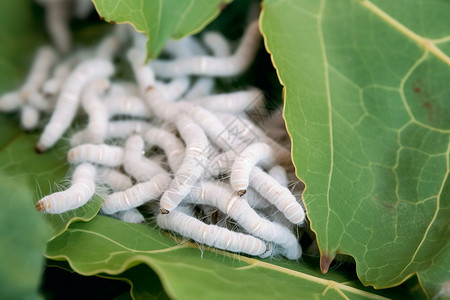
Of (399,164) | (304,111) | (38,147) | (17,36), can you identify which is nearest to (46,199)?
(38,147)

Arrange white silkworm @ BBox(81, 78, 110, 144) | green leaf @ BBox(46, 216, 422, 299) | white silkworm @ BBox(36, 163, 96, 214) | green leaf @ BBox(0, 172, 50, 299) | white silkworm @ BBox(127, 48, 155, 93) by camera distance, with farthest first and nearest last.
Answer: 1. white silkworm @ BBox(127, 48, 155, 93)
2. white silkworm @ BBox(81, 78, 110, 144)
3. white silkworm @ BBox(36, 163, 96, 214)
4. green leaf @ BBox(46, 216, 422, 299)
5. green leaf @ BBox(0, 172, 50, 299)

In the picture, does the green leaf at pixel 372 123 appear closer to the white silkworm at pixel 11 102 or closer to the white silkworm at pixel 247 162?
the white silkworm at pixel 247 162

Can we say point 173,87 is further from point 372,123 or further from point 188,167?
point 372,123

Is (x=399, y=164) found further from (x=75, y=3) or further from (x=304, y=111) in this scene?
(x=75, y=3)

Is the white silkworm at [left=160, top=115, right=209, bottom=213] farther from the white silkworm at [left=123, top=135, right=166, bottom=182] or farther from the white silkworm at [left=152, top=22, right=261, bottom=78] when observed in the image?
the white silkworm at [left=152, top=22, right=261, bottom=78]

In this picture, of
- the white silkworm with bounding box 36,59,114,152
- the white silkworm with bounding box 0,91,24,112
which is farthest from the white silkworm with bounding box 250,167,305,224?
the white silkworm with bounding box 0,91,24,112

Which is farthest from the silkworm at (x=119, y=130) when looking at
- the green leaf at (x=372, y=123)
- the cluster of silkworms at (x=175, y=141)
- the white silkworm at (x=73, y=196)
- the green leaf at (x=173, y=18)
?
the green leaf at (x=372, y=123)

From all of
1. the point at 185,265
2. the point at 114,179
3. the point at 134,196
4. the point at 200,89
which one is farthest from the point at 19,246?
the point at 200,89
